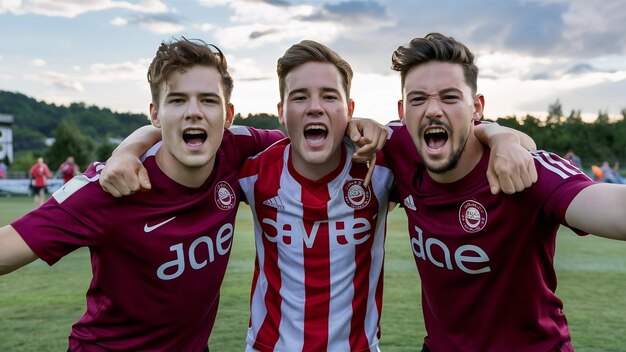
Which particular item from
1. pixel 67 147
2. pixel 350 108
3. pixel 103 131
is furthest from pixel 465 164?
pixel 103 131

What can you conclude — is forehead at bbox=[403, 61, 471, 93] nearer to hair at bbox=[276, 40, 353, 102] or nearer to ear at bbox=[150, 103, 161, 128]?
hair at bbox=[276, 40, 353, 102]

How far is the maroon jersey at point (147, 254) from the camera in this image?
9.97 ft

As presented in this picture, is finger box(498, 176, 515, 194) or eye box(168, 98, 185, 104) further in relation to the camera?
eye box(168, 98, 185, 104)

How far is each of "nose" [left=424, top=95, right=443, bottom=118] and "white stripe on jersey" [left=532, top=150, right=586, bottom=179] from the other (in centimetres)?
52

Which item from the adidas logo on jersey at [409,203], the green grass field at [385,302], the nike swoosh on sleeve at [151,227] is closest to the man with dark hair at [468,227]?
the adidas logo on jersey at [409,203]

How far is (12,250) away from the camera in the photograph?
282 centimetres

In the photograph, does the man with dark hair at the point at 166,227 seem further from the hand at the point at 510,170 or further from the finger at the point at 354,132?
the hand at the point at 510,170

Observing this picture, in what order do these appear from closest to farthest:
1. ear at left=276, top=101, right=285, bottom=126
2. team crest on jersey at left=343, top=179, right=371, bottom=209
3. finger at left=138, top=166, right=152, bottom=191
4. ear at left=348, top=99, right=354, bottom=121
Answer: finger at left=138, top=166, right=152, bottom=191 < team crest on jersey at left=343, top=179, right=371, bottom=209 < ear at left=276, top=101, right=285, bottom=126 < ear at left=348, top=99, right=354, bottom=121

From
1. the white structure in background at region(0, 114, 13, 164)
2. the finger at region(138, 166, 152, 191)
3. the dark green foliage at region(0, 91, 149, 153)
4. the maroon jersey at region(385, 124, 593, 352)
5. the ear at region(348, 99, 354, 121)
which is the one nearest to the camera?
the maroon jersey at region(385, 124, 593, 352)

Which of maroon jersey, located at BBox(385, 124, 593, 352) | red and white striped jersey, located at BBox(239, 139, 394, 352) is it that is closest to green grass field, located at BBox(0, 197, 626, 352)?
red and white striped jersey, located at BBox(239, 139, 394, 352)

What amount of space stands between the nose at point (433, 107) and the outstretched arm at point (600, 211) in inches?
31.8

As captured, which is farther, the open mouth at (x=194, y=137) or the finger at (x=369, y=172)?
the finger at (x=369, y=172)

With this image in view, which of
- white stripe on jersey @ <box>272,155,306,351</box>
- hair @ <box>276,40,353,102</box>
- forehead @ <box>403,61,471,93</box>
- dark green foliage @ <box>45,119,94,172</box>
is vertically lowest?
dark green foliage @ <box>45,119,94,172</box>

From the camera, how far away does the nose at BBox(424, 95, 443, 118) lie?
3.10m
